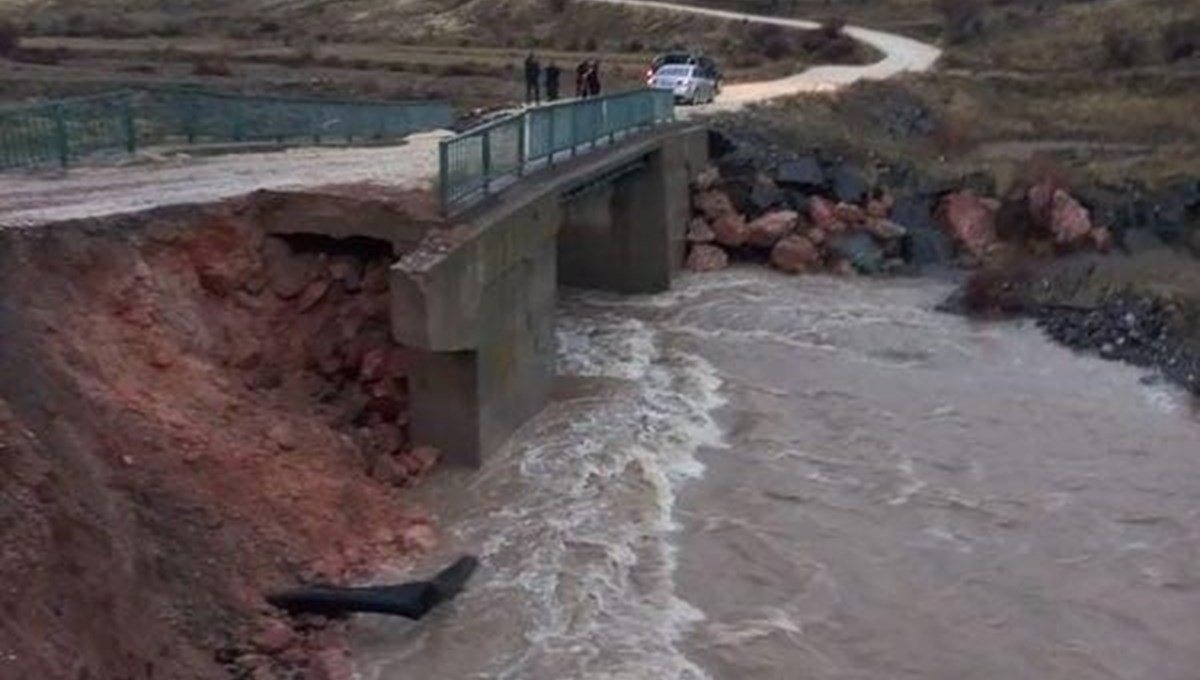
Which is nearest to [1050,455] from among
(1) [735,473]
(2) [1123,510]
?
(2) [1123,510]

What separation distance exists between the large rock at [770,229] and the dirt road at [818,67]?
552cm

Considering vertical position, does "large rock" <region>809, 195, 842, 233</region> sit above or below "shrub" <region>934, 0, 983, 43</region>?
below

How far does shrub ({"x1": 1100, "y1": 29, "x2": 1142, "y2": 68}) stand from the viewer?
63344 mm

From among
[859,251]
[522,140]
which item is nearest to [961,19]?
[859,251]

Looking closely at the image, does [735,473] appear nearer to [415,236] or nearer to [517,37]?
[415,236]

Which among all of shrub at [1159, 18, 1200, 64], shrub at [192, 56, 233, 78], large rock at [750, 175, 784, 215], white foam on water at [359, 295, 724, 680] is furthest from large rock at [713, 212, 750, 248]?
shrub at [1159, 18, 1200, 64]

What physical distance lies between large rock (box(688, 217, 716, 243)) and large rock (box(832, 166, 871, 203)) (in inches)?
142

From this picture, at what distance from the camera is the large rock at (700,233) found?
37.7m

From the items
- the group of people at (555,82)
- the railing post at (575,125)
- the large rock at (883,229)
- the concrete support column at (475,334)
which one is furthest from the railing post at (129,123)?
the large rock at (883,229)

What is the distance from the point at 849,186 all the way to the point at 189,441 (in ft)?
82.6

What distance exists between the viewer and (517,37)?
267ft

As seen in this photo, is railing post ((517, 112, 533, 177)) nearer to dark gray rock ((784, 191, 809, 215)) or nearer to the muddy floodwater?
the muddy floodwater

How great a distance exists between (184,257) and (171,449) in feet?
12.1

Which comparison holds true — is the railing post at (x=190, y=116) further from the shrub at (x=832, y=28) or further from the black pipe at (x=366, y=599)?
the shrub at (x=832, y=28)
